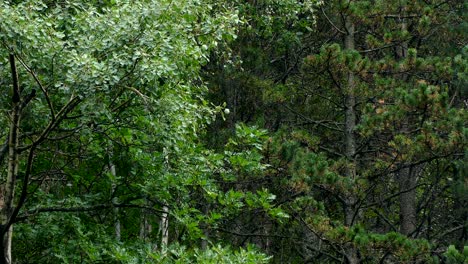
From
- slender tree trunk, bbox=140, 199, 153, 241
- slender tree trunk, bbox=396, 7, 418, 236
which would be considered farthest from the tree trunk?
slender tree trunk, bbox=140, 199, 153, 241

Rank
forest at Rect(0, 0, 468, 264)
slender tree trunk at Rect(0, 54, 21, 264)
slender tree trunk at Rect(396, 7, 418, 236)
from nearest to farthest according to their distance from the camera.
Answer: forest at Rect(0, 0, 468, 264)
slender tree trunk at Rect(0, 54, 21, 264)
slender tree trunk at Rect(396, 7, 418, 236)

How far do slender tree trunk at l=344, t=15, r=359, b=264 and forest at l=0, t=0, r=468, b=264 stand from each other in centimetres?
3

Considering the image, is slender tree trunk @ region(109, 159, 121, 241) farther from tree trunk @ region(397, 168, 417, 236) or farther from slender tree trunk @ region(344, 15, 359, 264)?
tree trunk @ region(397, 168, 417, 236)

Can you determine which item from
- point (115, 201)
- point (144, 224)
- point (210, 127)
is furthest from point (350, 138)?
point (115, 201)

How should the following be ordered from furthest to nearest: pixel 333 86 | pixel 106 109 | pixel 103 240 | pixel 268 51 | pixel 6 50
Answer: pixel 268 51
pixel 333 86
pixel 103 240
pixel 106 109
pixel 6 50

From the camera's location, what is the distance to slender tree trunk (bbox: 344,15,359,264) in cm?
1305

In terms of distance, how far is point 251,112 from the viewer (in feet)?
52.4

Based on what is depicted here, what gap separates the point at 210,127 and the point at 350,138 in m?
2.66

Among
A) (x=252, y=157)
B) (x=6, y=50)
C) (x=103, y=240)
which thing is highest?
(x=6, y=50)

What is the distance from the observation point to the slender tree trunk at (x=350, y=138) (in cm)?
1305

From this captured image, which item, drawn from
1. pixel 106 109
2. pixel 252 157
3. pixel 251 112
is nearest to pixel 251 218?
pixel 251 112

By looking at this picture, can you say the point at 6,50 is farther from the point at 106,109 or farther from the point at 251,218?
the point at 251,218

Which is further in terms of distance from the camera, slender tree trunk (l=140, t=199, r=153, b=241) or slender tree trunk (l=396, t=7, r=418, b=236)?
slender tree trunk (l=396, t=7, r=418, b=236)

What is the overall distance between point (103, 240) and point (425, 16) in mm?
6632
